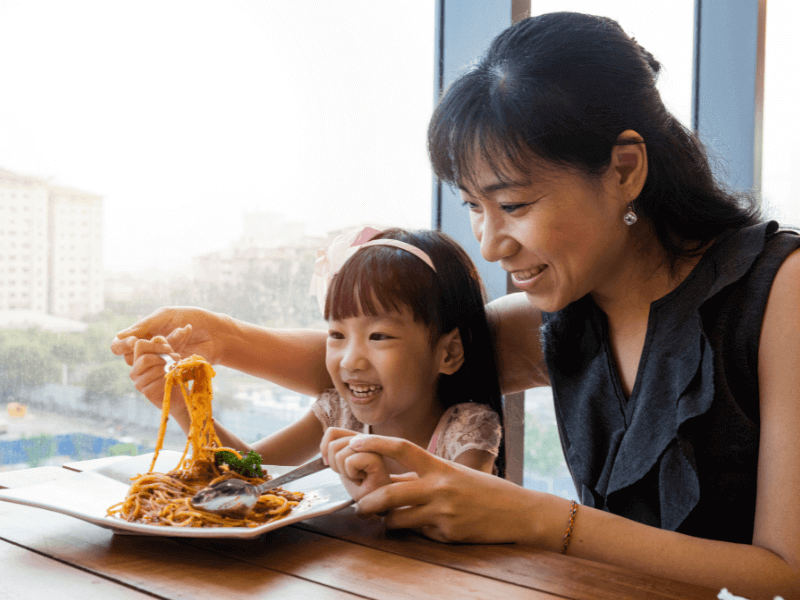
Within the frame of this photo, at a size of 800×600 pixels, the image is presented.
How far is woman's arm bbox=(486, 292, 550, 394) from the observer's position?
5.55 feet

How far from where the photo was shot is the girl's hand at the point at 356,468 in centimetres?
99

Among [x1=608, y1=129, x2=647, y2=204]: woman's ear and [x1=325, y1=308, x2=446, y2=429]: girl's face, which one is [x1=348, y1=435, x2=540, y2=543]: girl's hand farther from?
[x1=608, y1=129, x2=647, y2=204]: woman's ear

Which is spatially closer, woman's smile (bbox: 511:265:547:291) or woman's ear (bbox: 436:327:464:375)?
woman's smile (bbox: 511:265:547:291)

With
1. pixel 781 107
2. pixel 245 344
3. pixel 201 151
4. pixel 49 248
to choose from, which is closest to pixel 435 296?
pixel 245 344

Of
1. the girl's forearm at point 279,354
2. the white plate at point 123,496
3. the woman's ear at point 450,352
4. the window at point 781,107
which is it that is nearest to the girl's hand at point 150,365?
the white plate at point 123,496

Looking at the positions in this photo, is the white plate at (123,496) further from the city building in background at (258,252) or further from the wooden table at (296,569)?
the city building in background at (258,252)

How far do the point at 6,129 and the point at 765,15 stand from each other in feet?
9.73

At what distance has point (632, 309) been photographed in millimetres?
1405

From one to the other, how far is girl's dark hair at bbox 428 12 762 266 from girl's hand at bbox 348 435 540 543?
0.51 m

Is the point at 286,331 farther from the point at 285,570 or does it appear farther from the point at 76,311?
the point at 285,570

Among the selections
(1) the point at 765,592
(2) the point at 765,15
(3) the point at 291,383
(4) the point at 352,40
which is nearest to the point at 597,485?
(1) the point at 765,592

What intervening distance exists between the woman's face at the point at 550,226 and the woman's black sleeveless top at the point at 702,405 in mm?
194

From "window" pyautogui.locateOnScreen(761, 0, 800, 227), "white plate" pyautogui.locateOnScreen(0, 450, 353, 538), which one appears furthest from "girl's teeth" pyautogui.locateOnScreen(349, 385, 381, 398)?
"window" pyautogui.locateOnScreen(761, 0, 800, 227)

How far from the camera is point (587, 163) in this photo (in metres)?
1.19
